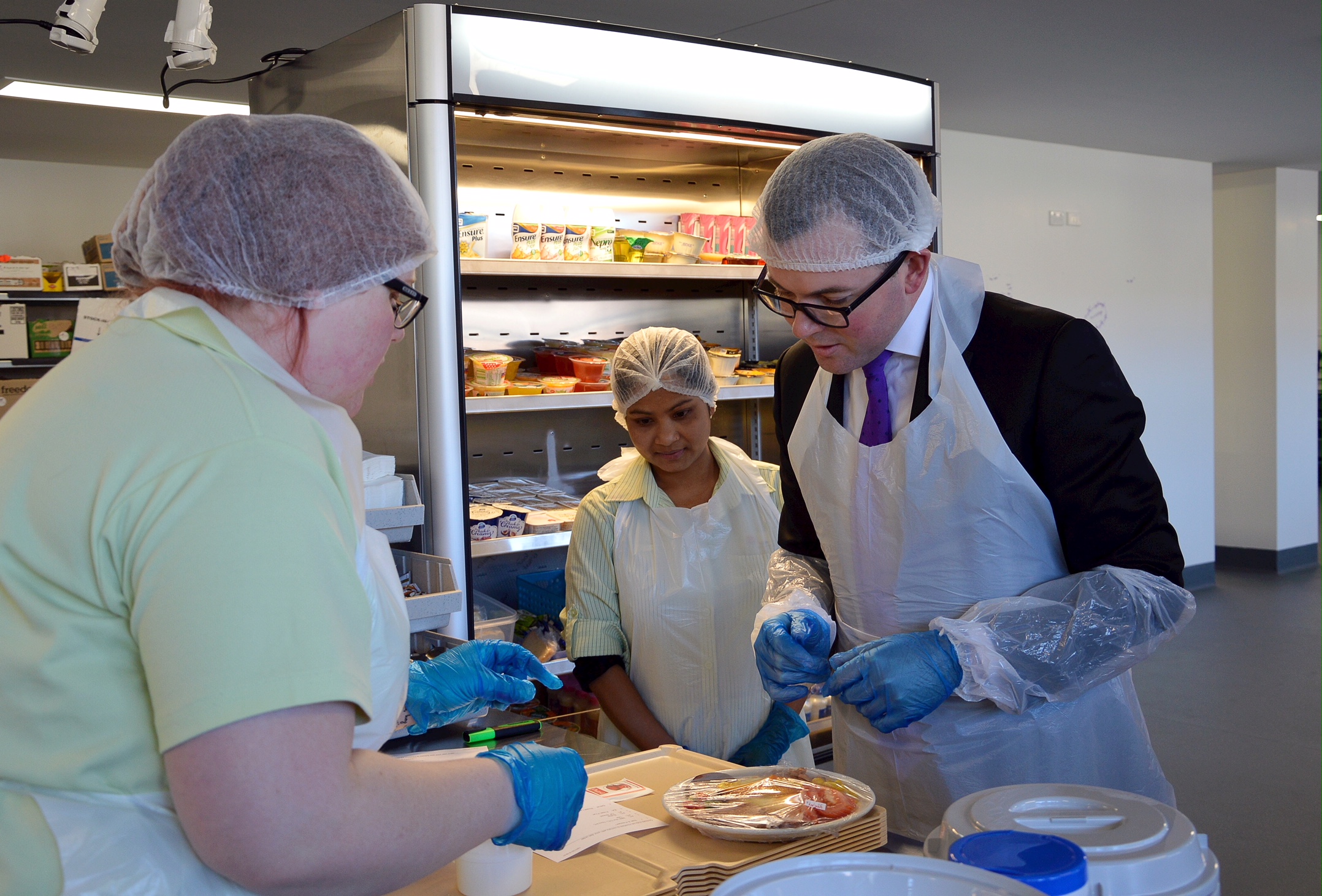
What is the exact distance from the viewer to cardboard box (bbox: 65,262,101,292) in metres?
7.02

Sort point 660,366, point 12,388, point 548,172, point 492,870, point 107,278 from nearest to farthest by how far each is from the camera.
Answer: point 492,870
point 660,366
point 548,172
point 12,388
point 107,278

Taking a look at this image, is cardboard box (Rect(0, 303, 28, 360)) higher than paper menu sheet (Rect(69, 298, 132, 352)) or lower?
higher

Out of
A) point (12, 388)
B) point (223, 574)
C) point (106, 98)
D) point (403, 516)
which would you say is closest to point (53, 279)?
point (12, 388)

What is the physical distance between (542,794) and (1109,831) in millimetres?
557

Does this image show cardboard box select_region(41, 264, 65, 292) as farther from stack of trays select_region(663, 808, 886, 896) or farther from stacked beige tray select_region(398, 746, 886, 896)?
stack of trays select_region(663, 808, 886, 896)

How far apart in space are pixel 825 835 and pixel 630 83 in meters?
1.95

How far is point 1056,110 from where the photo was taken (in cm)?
567

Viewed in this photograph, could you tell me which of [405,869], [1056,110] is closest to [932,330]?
[405,869]

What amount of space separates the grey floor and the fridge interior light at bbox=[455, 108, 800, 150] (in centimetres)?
273

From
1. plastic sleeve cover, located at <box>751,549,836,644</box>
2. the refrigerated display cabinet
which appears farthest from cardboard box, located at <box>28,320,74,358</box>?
plastic sleeve cover, located at <box>751,549,836,644</box>

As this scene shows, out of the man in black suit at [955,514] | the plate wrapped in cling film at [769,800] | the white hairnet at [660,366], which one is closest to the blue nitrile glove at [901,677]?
the man in black suit at [955,514]

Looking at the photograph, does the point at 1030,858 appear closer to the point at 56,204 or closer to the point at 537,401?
the point at 537,401

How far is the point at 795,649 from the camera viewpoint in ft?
5.83

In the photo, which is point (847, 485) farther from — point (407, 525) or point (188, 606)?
point (188, 606)
